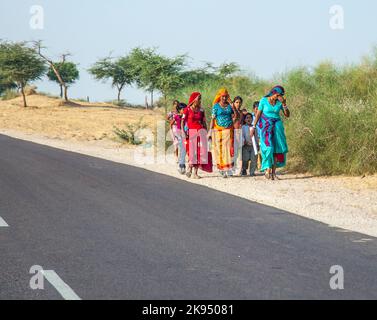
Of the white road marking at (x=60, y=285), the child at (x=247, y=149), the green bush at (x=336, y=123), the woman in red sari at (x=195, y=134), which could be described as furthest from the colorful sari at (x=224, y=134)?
the white road marking at (x=60, y=285)

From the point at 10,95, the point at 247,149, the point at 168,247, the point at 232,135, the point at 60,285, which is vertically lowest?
the point at 10,95

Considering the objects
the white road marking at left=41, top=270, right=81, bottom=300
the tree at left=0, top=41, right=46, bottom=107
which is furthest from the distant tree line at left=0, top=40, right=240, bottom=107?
the white road marking at left=41, top=270, right=81, bottom=300

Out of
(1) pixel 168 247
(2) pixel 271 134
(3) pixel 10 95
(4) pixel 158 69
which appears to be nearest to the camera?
(1) pixel 168 247

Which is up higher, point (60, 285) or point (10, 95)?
point (60, 285)

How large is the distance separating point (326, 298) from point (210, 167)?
37.0ft

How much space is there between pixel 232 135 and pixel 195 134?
31.0 inches

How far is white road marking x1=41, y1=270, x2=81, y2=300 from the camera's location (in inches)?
265

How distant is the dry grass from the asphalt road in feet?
70.1

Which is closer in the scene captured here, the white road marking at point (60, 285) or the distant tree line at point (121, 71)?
the white road marking at point (60, 285)

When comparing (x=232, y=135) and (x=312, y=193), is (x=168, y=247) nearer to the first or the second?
(x=312, y=193)

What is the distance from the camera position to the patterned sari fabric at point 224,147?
1755 cm

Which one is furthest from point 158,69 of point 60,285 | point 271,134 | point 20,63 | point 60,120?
point 60,285

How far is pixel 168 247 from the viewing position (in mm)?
8961

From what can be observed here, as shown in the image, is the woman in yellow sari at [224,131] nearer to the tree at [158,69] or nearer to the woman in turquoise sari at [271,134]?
the woman in turquoise sari at [271,134]
